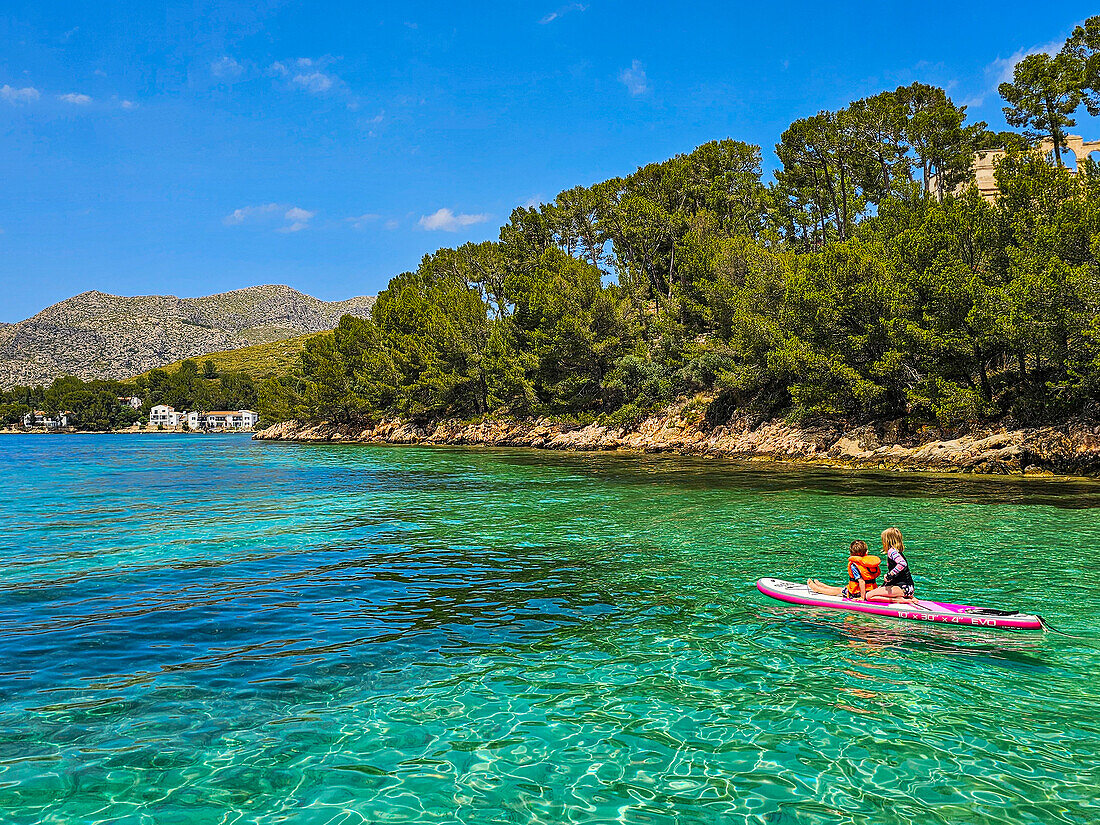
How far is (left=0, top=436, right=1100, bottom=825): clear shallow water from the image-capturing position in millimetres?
6797

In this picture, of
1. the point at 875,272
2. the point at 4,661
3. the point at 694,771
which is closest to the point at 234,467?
the point at 4,661

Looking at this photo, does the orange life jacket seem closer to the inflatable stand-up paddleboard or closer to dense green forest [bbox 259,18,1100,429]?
the inflatable stand-up paddleboard

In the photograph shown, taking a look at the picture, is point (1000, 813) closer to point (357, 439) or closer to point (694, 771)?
point (694, 771)

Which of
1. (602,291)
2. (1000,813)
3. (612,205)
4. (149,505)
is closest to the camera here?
(1000,813)

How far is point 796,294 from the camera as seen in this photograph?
163 feet

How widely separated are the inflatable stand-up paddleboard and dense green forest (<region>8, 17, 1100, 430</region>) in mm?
27634

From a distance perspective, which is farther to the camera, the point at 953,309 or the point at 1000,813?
the point at 953,309

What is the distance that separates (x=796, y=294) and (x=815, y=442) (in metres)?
11.2

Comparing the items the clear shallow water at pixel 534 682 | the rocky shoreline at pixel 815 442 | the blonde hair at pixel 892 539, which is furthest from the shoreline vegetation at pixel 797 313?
the blonde hair at pixel 892 539

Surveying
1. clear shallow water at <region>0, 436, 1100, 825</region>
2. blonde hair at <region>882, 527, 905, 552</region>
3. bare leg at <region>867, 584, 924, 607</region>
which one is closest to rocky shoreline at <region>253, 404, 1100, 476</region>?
clear shallow water at <region>0, 436, 1100, 825</region>

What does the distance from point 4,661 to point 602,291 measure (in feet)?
223

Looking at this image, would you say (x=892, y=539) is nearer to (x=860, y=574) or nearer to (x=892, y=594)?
(x=860, y=574)

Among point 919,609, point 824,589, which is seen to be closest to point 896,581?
point 919,609

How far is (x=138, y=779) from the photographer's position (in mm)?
7062
